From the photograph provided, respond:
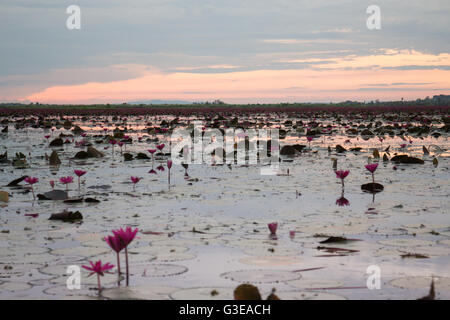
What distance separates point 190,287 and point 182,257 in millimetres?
802

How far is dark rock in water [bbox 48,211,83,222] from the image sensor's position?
243 inches

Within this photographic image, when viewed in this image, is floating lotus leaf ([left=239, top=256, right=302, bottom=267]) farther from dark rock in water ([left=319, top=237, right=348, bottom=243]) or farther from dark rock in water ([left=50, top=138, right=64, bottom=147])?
dark rock in water ([left=50, top=138, right=64, bottom=147])

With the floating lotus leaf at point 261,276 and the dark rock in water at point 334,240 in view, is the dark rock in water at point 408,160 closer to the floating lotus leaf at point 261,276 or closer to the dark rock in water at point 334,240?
the dark rock in water at point 334,240

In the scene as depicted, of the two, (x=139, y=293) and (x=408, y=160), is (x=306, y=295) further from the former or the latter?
(x=408, y=160)

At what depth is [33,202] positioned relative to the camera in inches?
293

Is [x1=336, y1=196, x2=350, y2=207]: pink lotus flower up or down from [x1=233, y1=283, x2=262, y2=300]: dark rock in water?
down

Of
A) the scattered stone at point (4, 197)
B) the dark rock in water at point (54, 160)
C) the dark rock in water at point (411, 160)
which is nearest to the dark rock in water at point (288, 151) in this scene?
the dark rock in water at point (411, 160)

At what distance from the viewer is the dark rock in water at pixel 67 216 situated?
20.3 ft

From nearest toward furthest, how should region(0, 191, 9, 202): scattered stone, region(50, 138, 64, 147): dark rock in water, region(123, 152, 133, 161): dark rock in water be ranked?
region(0, 191, 9, 202): scattered stone → region(123, 152, 133, 161): dark rock in water → region(50, 138, 64, 147): dark rock in water

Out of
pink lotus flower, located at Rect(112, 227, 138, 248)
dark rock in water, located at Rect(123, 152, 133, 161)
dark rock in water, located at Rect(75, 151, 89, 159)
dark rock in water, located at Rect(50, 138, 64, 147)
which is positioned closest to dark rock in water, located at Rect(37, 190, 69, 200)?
pink lotus flower, located at Rect(112, 227, 138, 248)

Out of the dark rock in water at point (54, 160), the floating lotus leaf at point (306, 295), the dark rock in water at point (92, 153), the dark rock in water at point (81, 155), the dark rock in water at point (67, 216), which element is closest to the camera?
the floating lotus leaf at point (306, 295)

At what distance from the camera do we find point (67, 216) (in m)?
6.18

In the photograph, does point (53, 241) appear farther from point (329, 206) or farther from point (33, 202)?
point (329, 206)

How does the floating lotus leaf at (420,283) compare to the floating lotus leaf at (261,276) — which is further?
the floating lotus leaf at (261,276)
